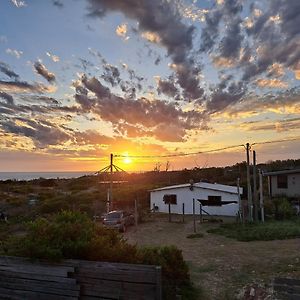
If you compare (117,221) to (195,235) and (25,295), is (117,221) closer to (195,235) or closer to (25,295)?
(195,235)

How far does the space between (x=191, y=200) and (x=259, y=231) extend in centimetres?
1529

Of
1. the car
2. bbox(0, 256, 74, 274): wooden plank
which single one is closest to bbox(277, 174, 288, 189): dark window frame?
the car

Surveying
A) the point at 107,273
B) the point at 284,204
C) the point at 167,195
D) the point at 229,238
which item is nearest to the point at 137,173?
the point at 167,195

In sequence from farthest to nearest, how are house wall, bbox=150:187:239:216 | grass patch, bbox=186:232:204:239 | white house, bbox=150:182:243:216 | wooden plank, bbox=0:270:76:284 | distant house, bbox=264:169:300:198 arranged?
distant house, bbox=264:169:300:198
house wall, bbox=150:187:239:216
white house, bbox=150:182:243:216
grass patch, bbox=186:232:204:239
wooden plank, bbox=0:270:76:284

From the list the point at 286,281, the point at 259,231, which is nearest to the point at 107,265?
the point at 286,281

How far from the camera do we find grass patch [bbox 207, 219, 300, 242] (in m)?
20.3

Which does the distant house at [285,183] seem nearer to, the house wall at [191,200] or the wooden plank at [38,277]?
the house wall at [191,200]

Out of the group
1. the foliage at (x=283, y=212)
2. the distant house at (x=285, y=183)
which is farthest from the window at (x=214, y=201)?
the distant house at (x=285, y=183)

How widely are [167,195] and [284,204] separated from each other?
12659 mm

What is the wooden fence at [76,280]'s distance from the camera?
23.1 ft

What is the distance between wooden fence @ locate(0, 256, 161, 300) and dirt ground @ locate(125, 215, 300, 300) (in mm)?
3806

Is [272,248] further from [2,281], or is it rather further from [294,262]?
[2,281]

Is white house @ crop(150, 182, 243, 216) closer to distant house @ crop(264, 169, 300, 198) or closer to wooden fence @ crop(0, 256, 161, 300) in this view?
distant house @ crop(264, 169, 300, 198)

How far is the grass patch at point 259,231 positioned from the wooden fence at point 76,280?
14.1m
